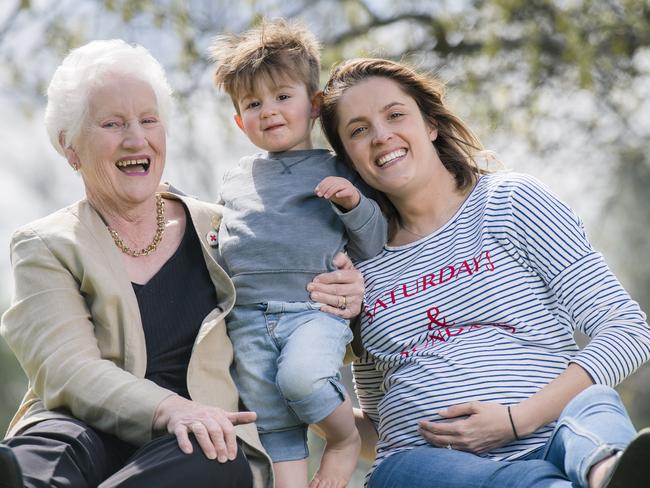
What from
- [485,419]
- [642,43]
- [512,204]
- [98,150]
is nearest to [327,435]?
[485,419]

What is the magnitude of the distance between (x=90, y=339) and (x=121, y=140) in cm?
56

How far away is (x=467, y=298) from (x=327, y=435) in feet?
1.75

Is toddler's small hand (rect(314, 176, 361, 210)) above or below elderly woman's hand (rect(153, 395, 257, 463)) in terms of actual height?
above

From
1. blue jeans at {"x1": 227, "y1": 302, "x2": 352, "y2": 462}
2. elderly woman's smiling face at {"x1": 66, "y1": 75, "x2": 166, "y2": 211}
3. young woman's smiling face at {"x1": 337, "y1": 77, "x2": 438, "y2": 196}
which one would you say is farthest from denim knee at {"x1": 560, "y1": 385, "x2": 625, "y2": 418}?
elderly woman's smiling face at {"x1": 66, "y1": 75, "x2": 166, "y2": 211}

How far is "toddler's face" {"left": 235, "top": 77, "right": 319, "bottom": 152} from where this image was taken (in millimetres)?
3275

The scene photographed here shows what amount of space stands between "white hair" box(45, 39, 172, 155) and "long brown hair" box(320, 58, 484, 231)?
498 millimetres

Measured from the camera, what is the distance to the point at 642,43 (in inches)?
256

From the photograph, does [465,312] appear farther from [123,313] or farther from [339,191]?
[123,313]

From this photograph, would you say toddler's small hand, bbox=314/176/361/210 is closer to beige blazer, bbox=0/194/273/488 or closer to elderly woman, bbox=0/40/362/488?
elderly woman, bbox=0/40/362/488

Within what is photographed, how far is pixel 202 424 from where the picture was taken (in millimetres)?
2730

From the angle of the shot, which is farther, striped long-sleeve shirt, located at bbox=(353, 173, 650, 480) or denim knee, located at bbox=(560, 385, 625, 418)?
striped long-sleeve shirt, located at bbox=(353, 173, 650, 480)

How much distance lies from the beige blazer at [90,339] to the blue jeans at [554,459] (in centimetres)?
41

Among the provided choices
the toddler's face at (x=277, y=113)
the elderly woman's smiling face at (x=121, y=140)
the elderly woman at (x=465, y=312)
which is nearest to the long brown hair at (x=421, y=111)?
the elderly woman at (x=465, y=312)

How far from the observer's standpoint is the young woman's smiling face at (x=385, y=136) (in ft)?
10.7
